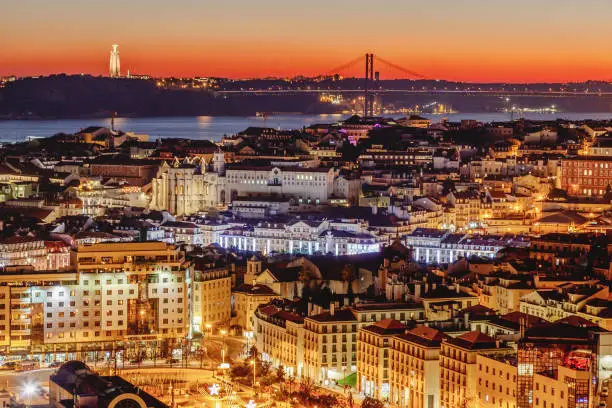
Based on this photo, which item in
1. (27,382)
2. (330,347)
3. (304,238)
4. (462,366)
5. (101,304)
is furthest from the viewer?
(304,238)

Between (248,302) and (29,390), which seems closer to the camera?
(29,390)

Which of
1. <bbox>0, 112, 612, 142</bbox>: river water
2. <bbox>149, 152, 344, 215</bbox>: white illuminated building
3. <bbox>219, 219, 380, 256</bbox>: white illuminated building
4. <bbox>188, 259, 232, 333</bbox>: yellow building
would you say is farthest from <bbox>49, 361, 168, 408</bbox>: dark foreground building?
<bbox>0, 112, 612, 142</bbox>: river water

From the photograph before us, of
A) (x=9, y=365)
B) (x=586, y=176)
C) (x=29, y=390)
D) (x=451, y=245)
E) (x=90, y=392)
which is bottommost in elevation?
(x=9, y=365)

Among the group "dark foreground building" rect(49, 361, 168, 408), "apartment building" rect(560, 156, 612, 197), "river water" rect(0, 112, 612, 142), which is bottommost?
"river water" rect(0, 112, 612, 142)

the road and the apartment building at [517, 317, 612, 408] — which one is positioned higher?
the apartment building at [517, 317, 612, 408]

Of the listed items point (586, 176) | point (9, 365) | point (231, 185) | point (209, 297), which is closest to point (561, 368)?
point (9, 365)

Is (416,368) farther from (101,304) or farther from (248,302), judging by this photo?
(248,302)

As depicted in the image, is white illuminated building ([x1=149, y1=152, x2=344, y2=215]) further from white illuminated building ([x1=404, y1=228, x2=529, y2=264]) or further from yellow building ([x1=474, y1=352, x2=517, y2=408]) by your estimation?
yellow building ([x1=474, y1=352, x2=517, y2=408])

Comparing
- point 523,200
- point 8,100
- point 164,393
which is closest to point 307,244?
point 523,200
